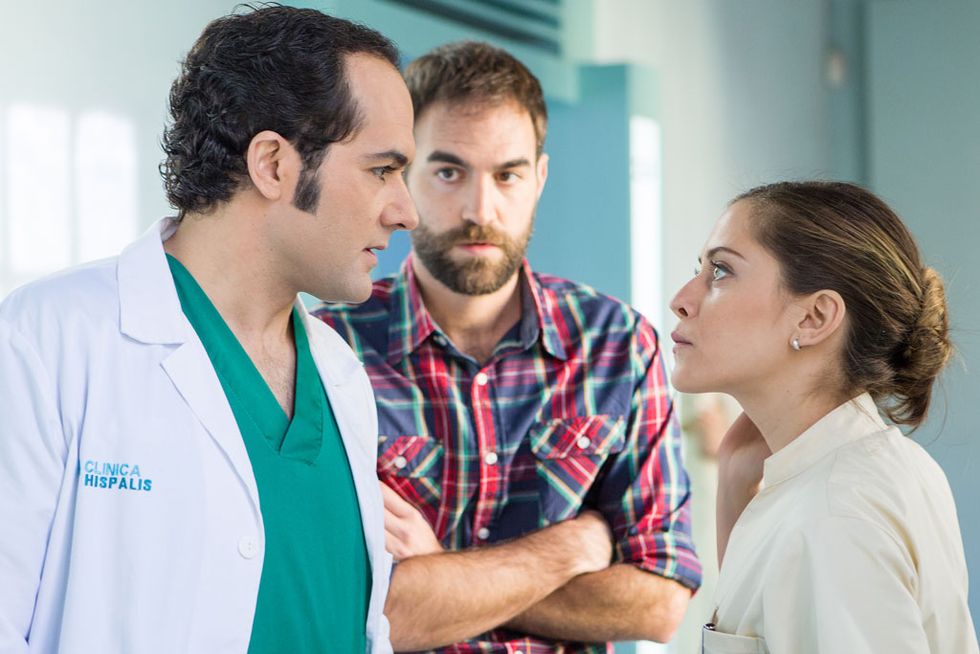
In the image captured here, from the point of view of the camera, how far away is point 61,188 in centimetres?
214

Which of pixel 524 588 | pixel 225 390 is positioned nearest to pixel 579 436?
pixel 524 588

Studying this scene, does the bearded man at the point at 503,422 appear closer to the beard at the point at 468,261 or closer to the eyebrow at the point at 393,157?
the beard at the point at 468,261

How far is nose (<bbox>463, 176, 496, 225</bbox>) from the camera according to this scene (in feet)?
7.27

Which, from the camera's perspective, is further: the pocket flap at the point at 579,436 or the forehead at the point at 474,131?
the forehead at the point at 474,131

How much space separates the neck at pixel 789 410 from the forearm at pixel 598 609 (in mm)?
485

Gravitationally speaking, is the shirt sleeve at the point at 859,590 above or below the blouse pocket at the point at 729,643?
above

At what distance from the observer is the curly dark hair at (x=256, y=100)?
1656 mm

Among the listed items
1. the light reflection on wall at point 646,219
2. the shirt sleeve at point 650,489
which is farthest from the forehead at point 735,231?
the light reflection on wall at point 646,219

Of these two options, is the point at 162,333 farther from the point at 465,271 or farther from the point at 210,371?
the point at 465,271

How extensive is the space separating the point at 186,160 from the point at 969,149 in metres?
4.16

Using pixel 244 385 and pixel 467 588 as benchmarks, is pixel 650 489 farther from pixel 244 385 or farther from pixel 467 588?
Answer: pixel 244 385

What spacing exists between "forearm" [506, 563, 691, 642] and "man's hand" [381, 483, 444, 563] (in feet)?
0.71

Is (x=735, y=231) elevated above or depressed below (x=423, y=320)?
above

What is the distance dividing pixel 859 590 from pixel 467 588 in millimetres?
734
